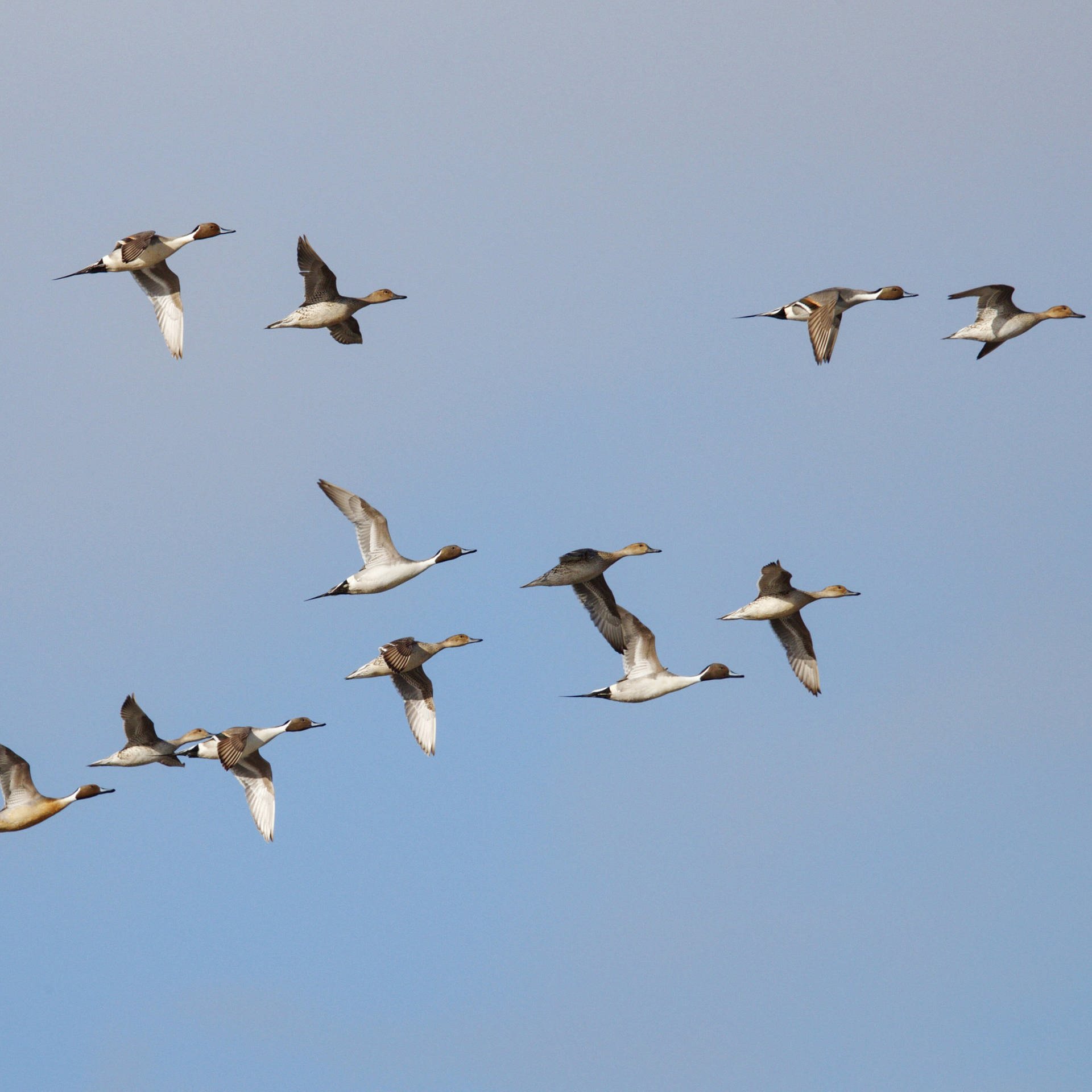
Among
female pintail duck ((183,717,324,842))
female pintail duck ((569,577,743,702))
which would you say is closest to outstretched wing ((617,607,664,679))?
female pintail duck ((569,577,743,702))

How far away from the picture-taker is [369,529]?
85.4 ft

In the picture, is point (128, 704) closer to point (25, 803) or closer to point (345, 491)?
point (25, 803)

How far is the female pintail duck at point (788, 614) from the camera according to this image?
25797mm

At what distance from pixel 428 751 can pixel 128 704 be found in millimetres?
4709

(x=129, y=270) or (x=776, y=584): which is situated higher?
(x=129, y=270)

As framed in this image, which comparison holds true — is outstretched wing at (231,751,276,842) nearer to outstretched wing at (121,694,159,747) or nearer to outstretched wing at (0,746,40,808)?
outstretched wing at (121,694,159,747)

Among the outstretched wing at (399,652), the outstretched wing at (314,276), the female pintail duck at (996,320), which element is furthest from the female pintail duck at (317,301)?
the female pintail duck at (996,320)

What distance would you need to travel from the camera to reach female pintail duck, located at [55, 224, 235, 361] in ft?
84.6

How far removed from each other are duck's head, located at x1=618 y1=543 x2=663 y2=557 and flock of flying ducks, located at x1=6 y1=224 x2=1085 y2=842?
2 cm

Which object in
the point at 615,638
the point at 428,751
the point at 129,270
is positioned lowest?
the point at 428,751

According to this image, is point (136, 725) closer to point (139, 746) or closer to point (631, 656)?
point (139, 746)

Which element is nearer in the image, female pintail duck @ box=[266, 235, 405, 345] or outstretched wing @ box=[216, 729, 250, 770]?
Result: outstretched wing @ box=[216, 729, 250, 770]

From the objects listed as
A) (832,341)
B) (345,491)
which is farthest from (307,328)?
(832,341)

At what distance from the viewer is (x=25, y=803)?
24141 millimetres
